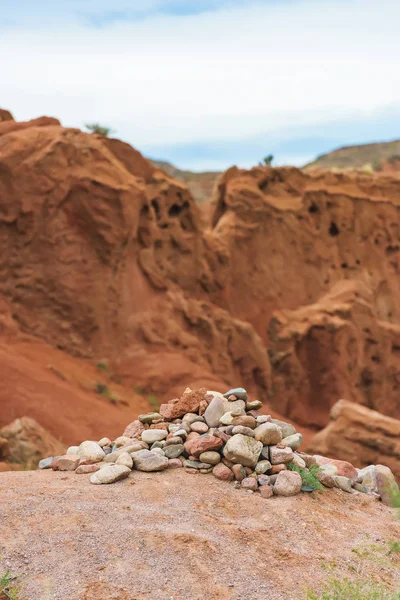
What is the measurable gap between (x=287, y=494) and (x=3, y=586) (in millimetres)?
2781

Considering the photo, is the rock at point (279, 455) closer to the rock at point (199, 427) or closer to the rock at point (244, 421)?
the rock at point (244, 421)

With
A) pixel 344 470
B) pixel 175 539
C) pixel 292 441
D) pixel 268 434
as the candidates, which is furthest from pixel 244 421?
pixel 175 539

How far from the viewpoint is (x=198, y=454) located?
248 inches

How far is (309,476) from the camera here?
6.29 metres

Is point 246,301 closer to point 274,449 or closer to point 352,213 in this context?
point 352,213

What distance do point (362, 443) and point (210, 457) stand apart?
615cm

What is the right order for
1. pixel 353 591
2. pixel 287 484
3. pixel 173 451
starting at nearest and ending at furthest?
pixel 353 591 < pixel 287 484 < pixel 173 451

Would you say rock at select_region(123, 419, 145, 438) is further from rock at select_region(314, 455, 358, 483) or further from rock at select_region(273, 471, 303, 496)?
rock at select_region(314, 455, 358, 483)

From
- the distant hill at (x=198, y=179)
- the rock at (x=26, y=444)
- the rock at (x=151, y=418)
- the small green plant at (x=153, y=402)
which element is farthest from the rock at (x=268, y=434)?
the distant hill at (x=198, y=179)

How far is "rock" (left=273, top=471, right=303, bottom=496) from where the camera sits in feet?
19.8

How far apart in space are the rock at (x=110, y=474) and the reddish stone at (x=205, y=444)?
26.0 inches

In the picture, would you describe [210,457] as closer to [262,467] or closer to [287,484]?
[262,467]

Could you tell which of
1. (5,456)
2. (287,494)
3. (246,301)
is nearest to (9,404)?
(5,456)

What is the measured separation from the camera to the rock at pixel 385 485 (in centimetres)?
690
